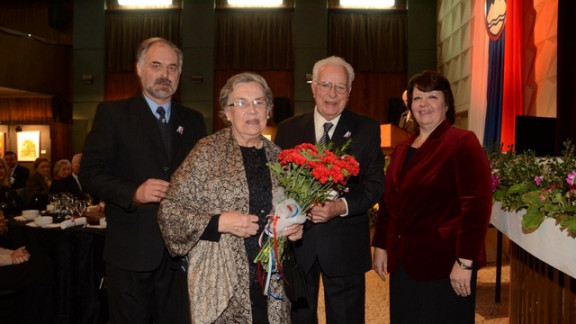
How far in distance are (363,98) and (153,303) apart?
10360mm

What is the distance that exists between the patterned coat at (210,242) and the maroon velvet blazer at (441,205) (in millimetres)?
808

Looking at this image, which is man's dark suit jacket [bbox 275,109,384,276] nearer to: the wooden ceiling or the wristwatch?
the wristwatch

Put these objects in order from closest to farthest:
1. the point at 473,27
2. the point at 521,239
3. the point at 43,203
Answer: the point at 521,239 < the point at 43,203 < the point at 473,27

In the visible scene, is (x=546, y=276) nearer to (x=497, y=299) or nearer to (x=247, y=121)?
(x=247, y=121)

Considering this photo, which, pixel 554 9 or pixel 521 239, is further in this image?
pixel 554 9

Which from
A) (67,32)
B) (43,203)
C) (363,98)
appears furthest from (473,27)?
(67,32)

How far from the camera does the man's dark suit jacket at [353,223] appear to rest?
244cm

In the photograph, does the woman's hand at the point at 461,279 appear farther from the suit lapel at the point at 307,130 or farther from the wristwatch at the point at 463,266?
the suit lapel at the point at 307,130

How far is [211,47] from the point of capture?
12.3 meters

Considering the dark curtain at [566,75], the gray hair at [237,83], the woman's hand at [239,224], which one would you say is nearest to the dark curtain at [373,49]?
the dark curtain at [566,75]

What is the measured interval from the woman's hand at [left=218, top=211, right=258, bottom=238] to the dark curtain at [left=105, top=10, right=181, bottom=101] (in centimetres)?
1095

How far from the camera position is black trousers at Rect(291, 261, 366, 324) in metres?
2.47

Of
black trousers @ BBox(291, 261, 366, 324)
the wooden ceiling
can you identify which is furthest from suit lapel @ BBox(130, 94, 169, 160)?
the wooden ceiling

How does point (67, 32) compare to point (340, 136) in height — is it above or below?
above
